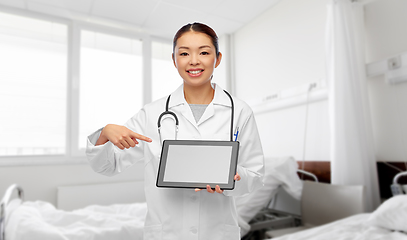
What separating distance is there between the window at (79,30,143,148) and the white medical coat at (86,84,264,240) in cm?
276

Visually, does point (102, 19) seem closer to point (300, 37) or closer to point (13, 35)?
point (13, 35)

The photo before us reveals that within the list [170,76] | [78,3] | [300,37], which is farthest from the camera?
[170,76]

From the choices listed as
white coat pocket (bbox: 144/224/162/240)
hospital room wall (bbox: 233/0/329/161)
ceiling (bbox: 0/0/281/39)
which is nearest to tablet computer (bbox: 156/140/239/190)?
white coat pocket (bbox: 144/224/162/240)

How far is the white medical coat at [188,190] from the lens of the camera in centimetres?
83

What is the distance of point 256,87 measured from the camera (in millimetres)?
3486

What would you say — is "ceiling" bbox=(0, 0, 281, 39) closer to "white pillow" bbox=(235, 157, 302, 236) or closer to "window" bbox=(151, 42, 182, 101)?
"window" bbox=(151, 42, 182, 101)

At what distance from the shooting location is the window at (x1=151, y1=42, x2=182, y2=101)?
3889mm

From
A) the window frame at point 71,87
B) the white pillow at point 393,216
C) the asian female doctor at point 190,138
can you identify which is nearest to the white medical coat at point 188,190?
the asian female doctor at point 190,138

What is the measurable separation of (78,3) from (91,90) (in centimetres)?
98

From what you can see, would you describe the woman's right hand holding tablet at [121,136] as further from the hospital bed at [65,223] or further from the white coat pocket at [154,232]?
the hospital bed at [65,223]

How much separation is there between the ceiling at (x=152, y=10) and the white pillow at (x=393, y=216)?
240cm

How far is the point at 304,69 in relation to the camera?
283cm

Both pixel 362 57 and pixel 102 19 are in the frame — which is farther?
pixel 102 19

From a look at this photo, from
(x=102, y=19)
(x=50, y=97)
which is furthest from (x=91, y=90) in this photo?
(x=102, y=19)
